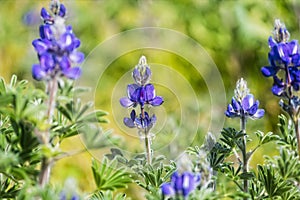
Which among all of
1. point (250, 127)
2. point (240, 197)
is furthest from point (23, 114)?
point (250, 127)

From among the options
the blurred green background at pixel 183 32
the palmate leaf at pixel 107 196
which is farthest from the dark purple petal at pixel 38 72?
the blurred green background at pixel 183 32

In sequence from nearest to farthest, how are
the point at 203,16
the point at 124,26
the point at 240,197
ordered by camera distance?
the point at 240,197, the point at 203,16, the point at 124,26

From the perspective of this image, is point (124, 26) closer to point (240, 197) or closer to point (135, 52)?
point (135, 52)

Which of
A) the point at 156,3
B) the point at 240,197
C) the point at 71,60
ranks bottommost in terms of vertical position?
the point at 240,197

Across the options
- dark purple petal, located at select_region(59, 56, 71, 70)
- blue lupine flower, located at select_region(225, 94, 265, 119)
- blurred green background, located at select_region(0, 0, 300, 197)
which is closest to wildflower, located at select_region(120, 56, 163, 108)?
blue lupine flower, located at select_region(225, 94, 265, 119)

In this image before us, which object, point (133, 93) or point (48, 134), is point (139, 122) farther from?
point (48, 134)

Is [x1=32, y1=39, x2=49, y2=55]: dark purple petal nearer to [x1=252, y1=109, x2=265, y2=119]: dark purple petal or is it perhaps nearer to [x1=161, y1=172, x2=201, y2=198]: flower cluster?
[x1=161, y1=172, x2=201, y2=198]: flower cluster

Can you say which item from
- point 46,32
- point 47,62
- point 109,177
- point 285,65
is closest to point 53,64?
point 47,62

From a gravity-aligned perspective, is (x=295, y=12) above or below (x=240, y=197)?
above
